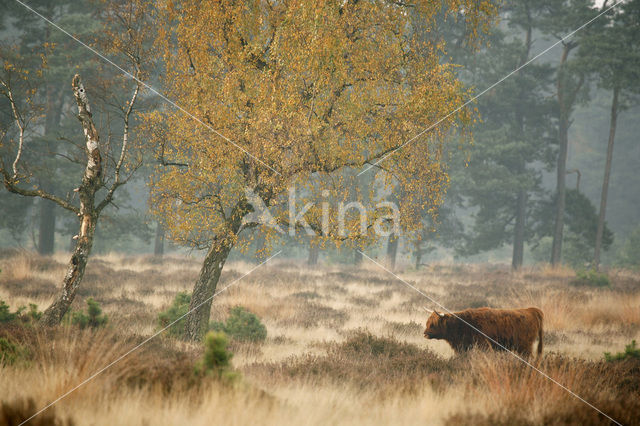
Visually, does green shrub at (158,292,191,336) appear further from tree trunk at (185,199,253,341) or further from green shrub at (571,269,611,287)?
green shrub at (571,269,611,287)

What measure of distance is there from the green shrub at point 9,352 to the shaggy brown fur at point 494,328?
604 cm

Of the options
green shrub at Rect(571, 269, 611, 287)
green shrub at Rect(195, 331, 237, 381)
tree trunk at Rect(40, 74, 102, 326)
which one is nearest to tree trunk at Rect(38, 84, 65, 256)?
tree trunk at Rect(40, 74, 102, 326)

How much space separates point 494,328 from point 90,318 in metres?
6.85

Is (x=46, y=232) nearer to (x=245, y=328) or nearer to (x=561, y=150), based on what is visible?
(x=245, y=328)

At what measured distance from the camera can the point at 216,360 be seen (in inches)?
166

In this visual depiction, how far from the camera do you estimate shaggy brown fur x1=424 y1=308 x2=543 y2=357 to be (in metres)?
6.77

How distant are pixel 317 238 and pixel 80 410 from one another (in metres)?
4.62

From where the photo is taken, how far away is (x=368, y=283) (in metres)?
18.2

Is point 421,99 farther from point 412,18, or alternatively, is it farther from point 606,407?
point 606,407

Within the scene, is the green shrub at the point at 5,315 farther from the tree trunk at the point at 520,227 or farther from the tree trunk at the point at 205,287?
the tree trunk at the point at 520,227

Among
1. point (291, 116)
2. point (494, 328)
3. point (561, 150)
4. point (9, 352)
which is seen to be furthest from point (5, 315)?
point (561, 150)

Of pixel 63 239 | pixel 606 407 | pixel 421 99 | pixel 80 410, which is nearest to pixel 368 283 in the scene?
pixel 421 99

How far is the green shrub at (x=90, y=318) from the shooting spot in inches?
264

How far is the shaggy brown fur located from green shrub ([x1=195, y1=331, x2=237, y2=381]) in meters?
4.29
